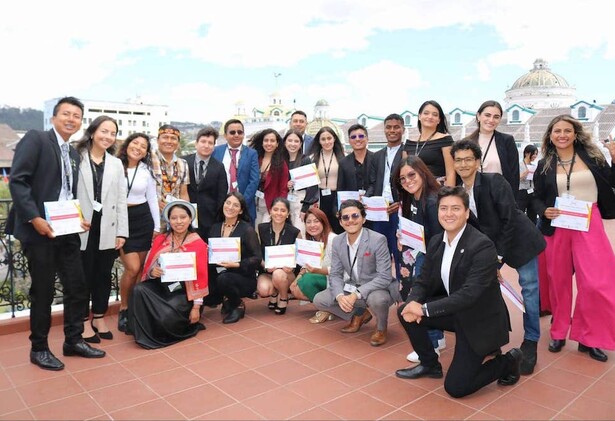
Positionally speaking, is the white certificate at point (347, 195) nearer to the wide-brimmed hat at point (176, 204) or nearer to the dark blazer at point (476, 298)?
the wide-brimmed hat at point (176, 204)

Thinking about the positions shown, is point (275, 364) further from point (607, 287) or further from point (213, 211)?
point (607, 287)

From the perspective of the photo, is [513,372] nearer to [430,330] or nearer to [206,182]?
[430,330]

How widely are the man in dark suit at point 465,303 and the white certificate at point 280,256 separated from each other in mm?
1888

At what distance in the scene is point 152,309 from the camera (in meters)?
4.48

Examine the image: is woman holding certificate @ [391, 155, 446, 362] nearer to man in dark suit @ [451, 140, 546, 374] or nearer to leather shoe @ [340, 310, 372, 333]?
man in dark suit @ [451, 140, 546, 374]

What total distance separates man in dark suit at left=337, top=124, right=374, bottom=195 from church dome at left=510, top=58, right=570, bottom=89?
78.3m

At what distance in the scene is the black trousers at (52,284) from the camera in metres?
3.74

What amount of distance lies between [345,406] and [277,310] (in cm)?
218

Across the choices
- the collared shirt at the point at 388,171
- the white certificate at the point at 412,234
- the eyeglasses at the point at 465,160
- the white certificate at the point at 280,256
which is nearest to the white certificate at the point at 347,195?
the collared shirt at the point at 388,171

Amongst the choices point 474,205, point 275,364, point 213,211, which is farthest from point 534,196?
point 213,211

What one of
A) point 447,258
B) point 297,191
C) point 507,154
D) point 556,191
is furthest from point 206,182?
point 556,191

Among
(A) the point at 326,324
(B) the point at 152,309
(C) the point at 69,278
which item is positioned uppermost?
(C) the point at 69,278

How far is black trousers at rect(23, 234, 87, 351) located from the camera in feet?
12.3

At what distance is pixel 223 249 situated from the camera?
5.05 m
